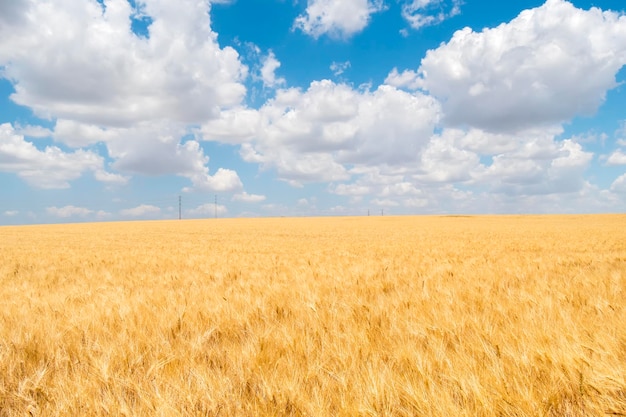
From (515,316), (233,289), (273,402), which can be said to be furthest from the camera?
(233,289)

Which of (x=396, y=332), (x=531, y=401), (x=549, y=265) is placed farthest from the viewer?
(x=549, y=265)

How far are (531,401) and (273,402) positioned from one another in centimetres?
119

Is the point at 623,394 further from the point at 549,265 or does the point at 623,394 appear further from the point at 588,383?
the point at 549,265

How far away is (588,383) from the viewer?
5.92 feet

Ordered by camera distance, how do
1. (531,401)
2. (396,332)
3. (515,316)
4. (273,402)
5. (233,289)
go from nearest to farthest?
(531,401) → (273,402) → (396,332) → (515,316) → (233,289)

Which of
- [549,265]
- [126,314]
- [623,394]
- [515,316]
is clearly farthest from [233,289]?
[549,265]

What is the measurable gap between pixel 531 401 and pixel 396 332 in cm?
132

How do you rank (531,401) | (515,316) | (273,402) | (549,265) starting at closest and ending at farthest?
1. (531,401)
2. (273,402)
3. (515,316)
4. (549,265)

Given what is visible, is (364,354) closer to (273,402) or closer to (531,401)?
(273,402)

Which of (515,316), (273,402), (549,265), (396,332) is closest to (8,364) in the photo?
Answer: (273,402)

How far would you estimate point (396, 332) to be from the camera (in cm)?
292

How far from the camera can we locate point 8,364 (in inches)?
97.2

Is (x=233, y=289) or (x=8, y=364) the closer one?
(x=8, y=364)

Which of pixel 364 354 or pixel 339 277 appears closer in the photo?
pixel 364 354
